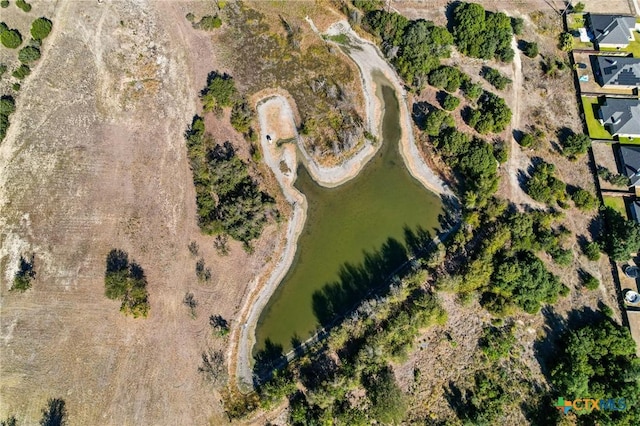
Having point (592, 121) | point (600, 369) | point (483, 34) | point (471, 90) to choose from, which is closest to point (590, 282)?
point (600, 369)

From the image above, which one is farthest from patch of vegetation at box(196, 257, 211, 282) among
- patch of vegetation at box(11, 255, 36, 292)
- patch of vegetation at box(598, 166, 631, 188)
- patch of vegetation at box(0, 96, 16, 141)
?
patch of vegetation at box(598, 166, 631, 188)

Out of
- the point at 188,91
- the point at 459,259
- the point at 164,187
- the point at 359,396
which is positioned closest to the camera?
the point at 359,396

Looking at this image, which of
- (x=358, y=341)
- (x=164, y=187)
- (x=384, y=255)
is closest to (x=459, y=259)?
(x=384, y=255)

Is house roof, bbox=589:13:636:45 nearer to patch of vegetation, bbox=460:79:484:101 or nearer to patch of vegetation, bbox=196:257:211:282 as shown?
patch of vegetation, bbox=460:79:484:101

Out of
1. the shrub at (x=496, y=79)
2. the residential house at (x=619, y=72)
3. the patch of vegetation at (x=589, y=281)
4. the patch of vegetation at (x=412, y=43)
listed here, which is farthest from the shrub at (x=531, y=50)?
the patch of vegetation at (x=589, y=281)

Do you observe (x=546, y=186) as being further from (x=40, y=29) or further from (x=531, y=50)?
(x=40, y=29)

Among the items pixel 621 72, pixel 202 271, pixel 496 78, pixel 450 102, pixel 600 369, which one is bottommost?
pixel 600 369

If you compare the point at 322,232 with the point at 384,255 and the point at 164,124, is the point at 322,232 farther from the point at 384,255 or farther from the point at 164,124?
the point at 164,124
